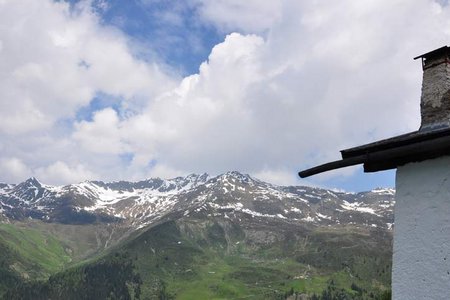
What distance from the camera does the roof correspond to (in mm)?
6441

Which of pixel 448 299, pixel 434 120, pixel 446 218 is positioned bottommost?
pixel 448 299

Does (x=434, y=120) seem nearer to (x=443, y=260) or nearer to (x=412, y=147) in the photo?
(x=412, y=147)

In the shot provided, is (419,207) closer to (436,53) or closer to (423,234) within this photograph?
(423,234)

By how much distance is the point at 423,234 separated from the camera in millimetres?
6590

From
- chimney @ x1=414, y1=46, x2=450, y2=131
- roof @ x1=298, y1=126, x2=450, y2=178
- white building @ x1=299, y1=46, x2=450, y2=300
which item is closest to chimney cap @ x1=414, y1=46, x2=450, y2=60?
chimney @ x1=414, y1=46, x2=450, y2=131

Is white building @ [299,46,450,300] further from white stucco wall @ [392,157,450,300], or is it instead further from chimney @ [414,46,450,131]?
chimney @ [414,46,450,131]

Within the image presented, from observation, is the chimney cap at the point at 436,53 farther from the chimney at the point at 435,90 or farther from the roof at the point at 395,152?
the roof at the point at 395,152

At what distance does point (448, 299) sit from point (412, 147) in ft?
6.66

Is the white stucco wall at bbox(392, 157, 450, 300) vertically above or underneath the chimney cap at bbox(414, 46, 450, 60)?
underneath

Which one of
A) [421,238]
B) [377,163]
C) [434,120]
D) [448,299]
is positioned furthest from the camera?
[434,120]

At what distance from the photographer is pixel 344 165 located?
762cm

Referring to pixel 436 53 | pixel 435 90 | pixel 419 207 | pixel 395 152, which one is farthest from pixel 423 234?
pixel 436 53

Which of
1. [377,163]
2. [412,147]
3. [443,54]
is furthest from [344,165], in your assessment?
[443,54]

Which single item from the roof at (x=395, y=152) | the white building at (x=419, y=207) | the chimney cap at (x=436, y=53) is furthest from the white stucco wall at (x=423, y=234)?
the chimney cap at (x=436, y=53)
